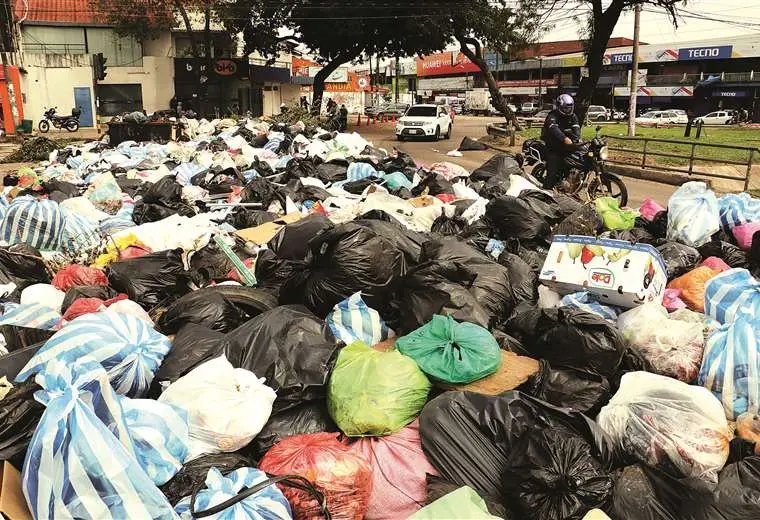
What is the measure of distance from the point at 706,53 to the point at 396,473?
49536mm

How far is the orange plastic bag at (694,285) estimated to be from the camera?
3686mm

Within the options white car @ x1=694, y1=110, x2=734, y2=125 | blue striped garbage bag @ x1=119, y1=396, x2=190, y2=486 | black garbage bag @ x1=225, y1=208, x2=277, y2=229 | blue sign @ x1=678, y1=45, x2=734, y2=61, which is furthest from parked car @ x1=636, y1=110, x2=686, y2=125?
blue striped garbage bag @ x1=119, y1=396, x2=190, y2=486

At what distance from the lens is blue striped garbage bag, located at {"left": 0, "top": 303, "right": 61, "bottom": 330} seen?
3385mm

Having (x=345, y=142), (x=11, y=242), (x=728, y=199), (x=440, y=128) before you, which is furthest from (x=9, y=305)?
(x=440, y=128)

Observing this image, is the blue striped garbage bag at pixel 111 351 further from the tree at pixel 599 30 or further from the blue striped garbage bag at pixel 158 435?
the tree at pixel 599 30

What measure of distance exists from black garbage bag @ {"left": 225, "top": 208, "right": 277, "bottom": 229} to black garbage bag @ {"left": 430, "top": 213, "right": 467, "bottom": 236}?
1656 millimetres

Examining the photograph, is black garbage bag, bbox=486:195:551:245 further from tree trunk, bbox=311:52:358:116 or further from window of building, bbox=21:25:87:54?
window of building, bbox=21:25:87:54

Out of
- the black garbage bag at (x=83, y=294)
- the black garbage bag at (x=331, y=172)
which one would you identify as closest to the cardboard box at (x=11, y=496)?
the black garbage bag at (x=83, y=294)

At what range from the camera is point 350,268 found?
332 centimetres

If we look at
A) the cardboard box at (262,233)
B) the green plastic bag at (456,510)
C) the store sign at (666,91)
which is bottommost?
the green plastic bag at (456,510)

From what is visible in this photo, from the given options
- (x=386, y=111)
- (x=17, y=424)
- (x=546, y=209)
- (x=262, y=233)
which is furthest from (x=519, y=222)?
(x=386, y=111)

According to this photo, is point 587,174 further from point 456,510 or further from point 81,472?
point 81,472

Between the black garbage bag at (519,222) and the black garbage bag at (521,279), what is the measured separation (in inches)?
22.0

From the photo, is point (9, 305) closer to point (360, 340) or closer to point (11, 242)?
point (11, 242)
